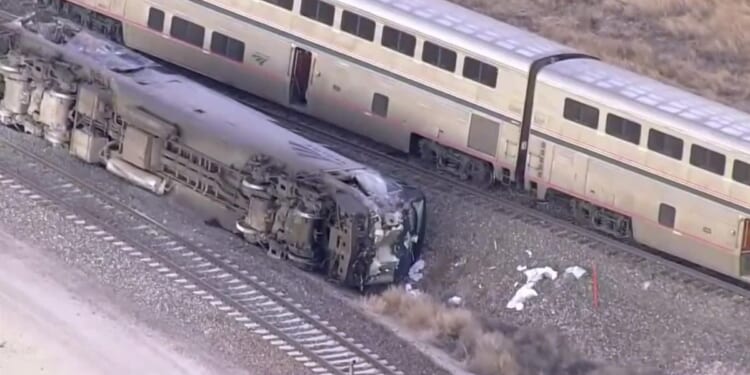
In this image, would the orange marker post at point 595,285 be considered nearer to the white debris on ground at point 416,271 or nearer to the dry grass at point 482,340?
the dry grass at point 482,340

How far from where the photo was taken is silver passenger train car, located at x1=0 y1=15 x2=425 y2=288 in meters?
24.0

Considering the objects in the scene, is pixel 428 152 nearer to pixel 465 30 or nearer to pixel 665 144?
pixel 465 30

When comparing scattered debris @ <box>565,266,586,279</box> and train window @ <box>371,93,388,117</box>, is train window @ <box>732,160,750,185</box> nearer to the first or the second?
scattered debris @ <box>565,266,586,279</box>

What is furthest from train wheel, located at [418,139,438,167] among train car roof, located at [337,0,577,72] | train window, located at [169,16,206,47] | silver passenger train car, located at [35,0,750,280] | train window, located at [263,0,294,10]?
train window, located at [169,16,206,47]

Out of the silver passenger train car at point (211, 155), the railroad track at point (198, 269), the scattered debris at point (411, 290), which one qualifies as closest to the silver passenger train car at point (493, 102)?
the silver passenger train car at point (211, 155)

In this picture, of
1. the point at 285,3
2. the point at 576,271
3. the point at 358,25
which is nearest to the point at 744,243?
the point at 576,271

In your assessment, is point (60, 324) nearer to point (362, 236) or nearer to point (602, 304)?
point (362, 236)

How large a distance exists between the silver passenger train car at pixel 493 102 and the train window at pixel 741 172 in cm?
2

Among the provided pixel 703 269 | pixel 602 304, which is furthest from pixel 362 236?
pixel 703 269

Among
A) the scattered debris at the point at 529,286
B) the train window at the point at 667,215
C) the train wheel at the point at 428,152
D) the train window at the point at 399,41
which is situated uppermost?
the train window at the point at 399,41

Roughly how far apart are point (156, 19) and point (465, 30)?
285 inches

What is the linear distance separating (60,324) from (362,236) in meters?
4.98

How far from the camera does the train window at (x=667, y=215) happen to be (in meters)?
24.9

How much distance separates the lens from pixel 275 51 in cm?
2980
